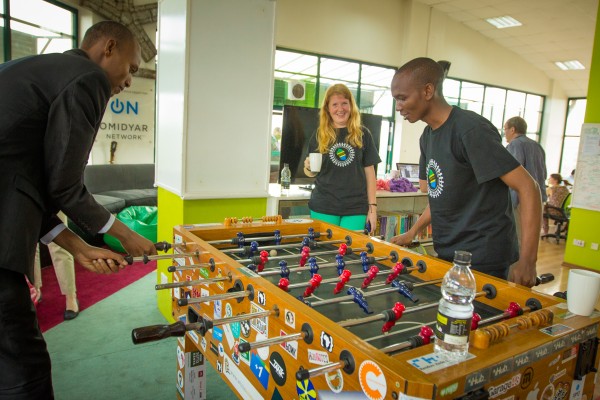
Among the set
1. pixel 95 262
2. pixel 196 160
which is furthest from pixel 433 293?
pixel 196 160

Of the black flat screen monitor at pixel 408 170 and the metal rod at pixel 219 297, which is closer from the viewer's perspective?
the metal rod at pixel 219 297

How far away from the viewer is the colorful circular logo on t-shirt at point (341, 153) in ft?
9.43

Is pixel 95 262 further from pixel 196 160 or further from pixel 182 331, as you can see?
pixel 196 160

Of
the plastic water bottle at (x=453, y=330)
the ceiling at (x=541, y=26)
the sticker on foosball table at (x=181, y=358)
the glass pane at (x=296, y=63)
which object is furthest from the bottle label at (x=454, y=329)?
the ceiling at (x=541, y=26)

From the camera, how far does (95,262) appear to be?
5.00 feet

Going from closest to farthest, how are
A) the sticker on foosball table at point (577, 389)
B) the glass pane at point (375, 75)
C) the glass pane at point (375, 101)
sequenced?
the sticker on foosball table at point (577, 389)
the glass pane at point (375, 75)
the glass pane at point (375, 101)

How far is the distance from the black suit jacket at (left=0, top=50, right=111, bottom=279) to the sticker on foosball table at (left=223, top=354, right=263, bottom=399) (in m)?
0.72

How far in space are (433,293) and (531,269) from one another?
0.41m

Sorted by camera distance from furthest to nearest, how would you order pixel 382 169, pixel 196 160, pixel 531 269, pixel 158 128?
pixel 382 169
pixel 158 128
pixel 196 160
pixel 531 269

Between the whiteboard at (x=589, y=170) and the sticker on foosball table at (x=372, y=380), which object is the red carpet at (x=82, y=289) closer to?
the sticker on foosball table at (x=372, y=380)

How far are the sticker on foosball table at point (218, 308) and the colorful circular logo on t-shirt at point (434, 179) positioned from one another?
1.04 metres

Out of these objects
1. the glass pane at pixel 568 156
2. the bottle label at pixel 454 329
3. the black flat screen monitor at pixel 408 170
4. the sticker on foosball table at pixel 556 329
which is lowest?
the sticker on foosball table at pixel 556 329

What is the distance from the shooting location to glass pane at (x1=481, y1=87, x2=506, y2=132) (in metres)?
10.3

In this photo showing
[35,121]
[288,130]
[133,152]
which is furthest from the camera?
[133,152]
